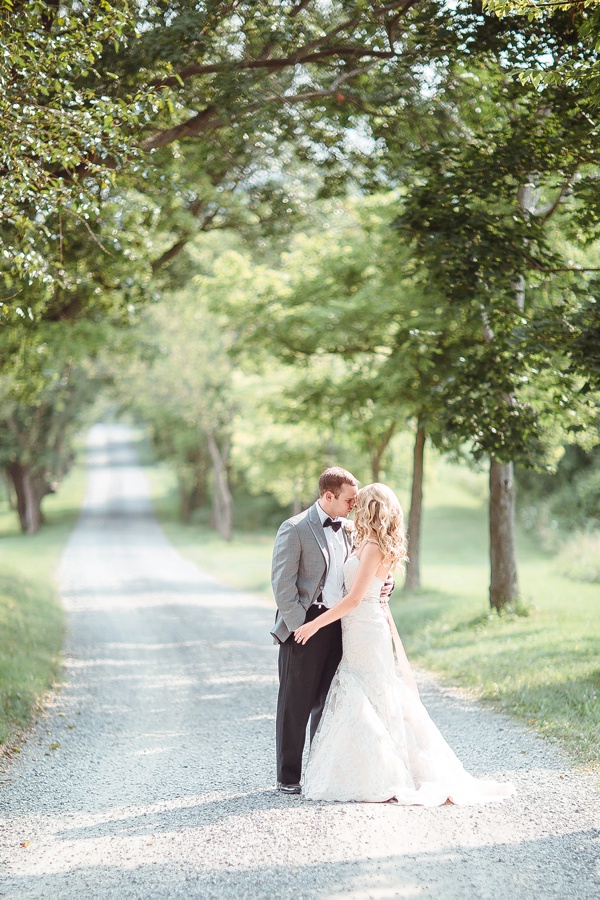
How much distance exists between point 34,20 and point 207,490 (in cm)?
4059

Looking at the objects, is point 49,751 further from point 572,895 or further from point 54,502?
point 54,502

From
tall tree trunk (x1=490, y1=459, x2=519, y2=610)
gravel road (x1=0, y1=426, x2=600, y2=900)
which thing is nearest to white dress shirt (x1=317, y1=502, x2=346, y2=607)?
gravel road (x1=0, y1=426, x2=600, y2=900)

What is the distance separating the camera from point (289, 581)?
18.5 feet

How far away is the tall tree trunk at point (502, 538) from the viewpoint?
12938mm

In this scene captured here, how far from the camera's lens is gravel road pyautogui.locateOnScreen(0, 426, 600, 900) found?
4.25 meters

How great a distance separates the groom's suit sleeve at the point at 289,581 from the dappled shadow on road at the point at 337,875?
4.69ft

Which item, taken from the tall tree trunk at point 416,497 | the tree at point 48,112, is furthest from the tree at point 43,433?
the tree at point 48,112

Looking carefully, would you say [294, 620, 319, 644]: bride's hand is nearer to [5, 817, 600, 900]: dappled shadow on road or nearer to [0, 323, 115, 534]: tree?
[5, 817, 600, 900]: dappled shadow on road

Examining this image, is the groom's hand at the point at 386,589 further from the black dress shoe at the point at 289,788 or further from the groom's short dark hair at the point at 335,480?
the black dress shoe at the point at 289,788

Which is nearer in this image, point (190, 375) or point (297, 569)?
point (297, 569)

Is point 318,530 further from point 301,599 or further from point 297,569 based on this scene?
point 301,599

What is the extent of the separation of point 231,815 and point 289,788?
0.56 m

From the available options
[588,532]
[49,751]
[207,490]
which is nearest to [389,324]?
[49,751]

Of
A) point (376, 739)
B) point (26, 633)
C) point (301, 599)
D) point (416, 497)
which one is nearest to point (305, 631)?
point (301, 599)
